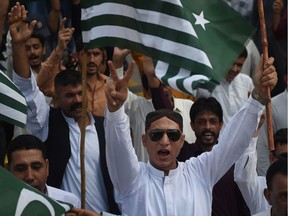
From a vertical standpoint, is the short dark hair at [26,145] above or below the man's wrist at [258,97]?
below

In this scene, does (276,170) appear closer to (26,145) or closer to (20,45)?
(26,145)

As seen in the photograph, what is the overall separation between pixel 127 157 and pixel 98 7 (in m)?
1.09

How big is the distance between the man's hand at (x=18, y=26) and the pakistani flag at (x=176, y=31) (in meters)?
0.47

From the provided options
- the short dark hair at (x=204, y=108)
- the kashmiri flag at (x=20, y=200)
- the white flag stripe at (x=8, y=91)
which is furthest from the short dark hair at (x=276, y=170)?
the short dark hair at (x=204, y=108)

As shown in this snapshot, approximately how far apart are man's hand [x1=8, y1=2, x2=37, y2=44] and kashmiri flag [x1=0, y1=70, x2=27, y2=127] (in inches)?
31.3

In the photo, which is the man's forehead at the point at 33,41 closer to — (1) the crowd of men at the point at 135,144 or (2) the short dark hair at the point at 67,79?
(1) the crowd of men at the point at 135,144

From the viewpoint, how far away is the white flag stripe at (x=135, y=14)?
705 cm

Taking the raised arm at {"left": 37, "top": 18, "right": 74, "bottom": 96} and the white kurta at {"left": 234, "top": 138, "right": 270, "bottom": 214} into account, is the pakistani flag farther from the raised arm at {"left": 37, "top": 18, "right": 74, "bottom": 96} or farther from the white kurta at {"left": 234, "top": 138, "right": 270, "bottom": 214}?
the raised arm at {"left": 37, "top": 18, "right": 74, "bottom": 96}

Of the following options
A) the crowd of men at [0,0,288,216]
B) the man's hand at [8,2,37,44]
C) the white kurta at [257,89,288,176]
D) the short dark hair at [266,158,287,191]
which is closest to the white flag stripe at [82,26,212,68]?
the crowd of men at [0,0,288,216]

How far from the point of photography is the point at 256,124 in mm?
6781

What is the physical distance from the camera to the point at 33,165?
6887mm

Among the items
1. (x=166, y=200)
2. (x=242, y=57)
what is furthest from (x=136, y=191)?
(x=242, y=57)

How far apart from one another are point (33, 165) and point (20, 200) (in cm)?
110

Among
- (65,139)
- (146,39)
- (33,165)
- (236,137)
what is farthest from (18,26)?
(236,137)
